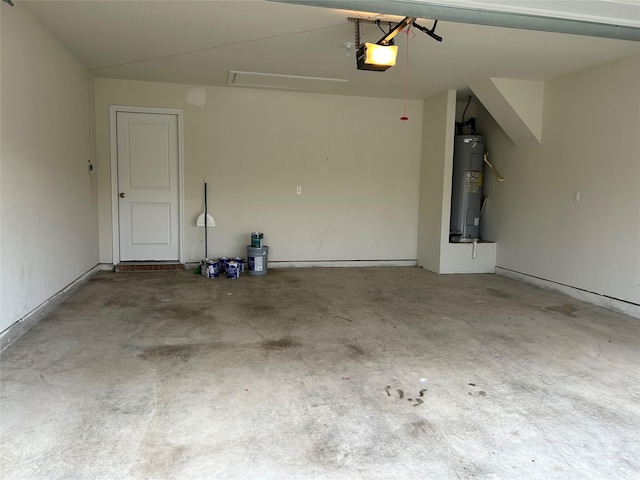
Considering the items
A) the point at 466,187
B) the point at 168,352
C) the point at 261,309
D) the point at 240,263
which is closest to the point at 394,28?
the point at 261,309

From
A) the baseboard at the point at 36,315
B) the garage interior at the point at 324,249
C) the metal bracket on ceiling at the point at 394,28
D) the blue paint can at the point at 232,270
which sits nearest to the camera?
the garage interior at the point at 324,249

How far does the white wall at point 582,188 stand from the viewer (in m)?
4.21

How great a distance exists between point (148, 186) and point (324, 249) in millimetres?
2670

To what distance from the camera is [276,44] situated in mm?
4094

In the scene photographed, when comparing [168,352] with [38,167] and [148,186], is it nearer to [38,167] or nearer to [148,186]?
[38,167]

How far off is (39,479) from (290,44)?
12.5 ft

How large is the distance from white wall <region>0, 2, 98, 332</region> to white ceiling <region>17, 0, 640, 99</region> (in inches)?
9.2

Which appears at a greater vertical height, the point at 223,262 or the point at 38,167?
the point at 38,167

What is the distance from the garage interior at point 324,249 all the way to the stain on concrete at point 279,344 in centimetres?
2

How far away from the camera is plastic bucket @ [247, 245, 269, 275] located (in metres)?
5.72

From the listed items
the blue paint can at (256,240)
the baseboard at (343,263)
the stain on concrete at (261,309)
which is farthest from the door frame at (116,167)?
the stain on concrete at (261,309)

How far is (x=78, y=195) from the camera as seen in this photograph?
4789 mm

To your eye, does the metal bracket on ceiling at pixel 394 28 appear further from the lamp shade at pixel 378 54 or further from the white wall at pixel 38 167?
the white wall at pixel 38 167

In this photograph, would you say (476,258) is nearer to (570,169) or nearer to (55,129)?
(570,169)
